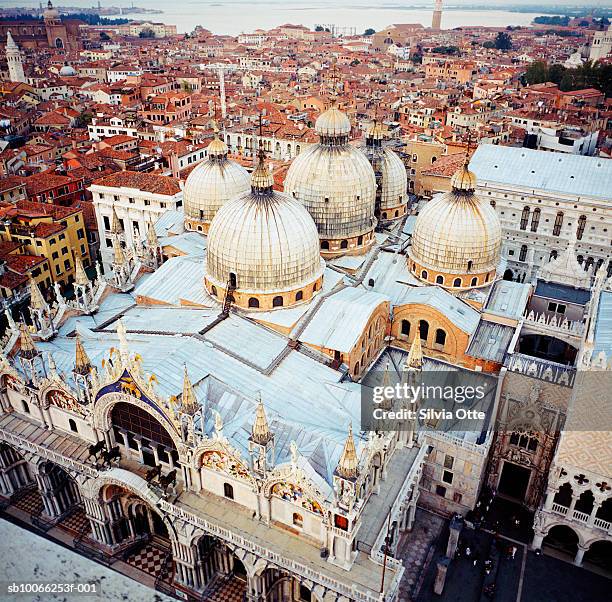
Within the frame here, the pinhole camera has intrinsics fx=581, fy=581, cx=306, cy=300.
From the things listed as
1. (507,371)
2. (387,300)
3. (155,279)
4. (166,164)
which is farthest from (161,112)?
(507,371)

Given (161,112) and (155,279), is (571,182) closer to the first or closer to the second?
(155,279)

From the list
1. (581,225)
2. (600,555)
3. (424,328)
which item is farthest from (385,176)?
(600,555)

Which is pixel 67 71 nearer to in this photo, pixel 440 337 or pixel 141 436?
pixel 440 337

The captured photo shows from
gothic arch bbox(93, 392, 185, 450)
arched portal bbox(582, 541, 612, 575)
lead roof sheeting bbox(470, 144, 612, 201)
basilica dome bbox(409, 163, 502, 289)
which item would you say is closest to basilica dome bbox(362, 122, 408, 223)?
basilica dome bbox(409, 163, 502, 289)

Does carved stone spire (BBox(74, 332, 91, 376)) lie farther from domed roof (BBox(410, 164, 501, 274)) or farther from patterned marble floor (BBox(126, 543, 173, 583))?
domed roof (BBox(410, 164, 501, 274))

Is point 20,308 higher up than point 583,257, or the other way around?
point 583,257

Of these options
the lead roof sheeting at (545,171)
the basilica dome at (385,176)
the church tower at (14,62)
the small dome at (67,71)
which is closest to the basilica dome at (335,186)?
the basilica dome at (385,176)
